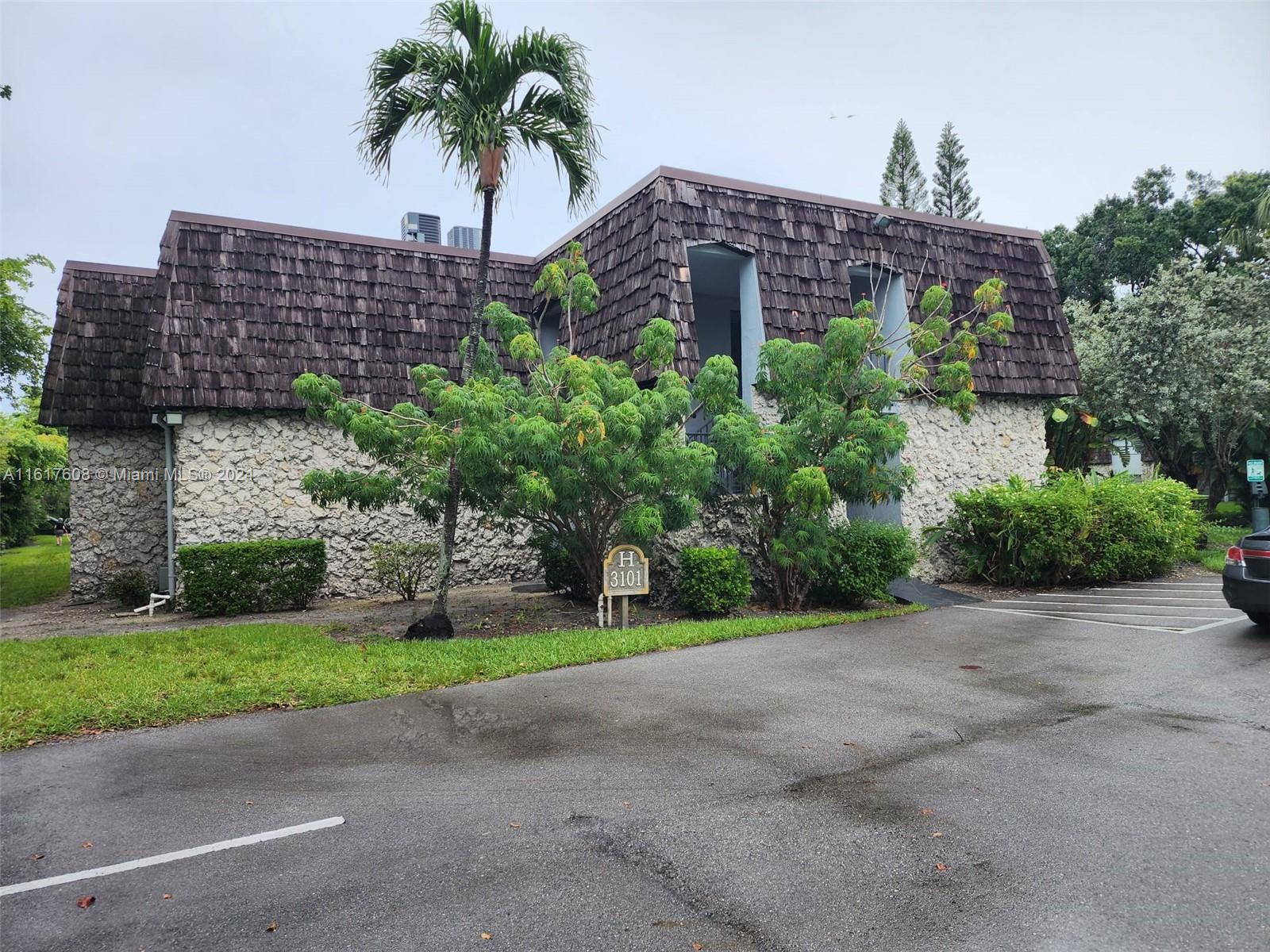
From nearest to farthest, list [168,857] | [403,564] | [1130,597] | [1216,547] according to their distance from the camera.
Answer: [168,857] < [1130,597] < [403,564] < [1216,547]

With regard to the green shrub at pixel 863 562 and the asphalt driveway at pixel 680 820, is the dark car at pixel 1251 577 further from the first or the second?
the green shrub at pixel 863 562

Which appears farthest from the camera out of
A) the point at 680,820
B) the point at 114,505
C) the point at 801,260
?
the point at 114,505

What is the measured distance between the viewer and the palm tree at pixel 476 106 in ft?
30.7

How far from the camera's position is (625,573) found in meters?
10.2

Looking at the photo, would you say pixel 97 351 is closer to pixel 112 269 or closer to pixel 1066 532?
pixel 112 269

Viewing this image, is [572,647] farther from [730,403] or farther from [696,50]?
[696,50]

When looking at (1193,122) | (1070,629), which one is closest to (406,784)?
(1070,629)

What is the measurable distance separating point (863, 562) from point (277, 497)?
935 centimetres

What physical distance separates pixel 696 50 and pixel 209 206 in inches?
334

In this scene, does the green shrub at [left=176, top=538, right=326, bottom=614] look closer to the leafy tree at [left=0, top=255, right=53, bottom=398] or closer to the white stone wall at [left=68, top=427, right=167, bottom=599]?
the white stone wall at [left=68, top=427, right=167, bottom=599]

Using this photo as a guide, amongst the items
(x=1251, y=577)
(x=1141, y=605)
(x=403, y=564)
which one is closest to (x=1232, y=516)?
(x=1141, y=605)

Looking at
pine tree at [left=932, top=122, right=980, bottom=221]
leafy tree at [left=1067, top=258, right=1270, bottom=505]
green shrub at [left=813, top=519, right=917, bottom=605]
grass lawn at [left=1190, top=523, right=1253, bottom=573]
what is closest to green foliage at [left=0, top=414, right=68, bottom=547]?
green shrub at [left=813, top=519, right=917, bottom=605]

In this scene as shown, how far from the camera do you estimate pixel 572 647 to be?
8.76 metres

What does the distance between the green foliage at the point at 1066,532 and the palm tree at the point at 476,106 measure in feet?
27.5
